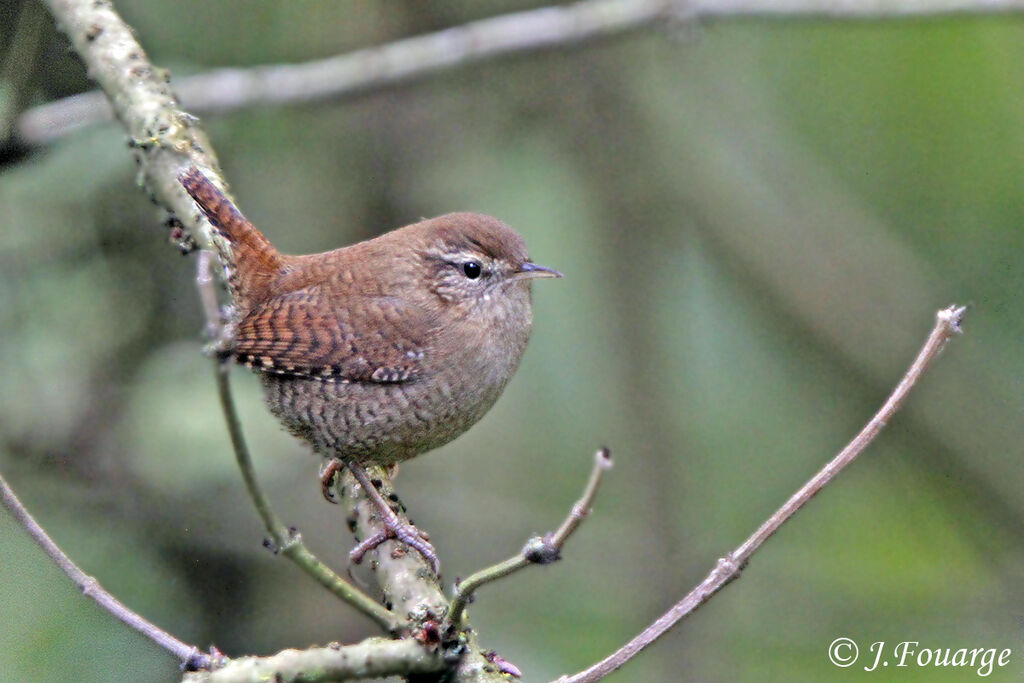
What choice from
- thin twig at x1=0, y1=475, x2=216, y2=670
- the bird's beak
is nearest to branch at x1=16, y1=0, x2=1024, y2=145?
the bird's beak

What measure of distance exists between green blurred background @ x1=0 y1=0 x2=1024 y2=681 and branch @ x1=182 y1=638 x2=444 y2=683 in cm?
179

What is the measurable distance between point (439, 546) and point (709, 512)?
4.67ft

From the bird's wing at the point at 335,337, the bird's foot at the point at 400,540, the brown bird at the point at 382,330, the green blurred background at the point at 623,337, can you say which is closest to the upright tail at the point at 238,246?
the brown bird at the point at 382,330

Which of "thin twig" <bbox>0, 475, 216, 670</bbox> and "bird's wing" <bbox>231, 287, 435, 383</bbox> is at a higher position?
"bird's wing" <bbox>231, 287, 435, 383</bbox>

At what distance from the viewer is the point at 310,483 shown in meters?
4.48

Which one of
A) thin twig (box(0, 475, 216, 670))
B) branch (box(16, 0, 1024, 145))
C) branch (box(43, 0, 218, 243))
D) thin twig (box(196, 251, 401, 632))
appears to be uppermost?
branch (box(16, 0, 1024, 145))

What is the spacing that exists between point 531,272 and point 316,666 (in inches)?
77.7

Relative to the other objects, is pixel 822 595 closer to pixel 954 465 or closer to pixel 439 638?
pixel 954 465

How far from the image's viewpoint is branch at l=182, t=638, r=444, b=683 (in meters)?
1.95

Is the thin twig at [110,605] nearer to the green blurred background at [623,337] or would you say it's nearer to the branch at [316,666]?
the branch at [316,666]

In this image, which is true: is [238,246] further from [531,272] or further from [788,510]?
[788,510]

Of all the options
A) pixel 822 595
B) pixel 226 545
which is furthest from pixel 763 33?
pixel 226 545

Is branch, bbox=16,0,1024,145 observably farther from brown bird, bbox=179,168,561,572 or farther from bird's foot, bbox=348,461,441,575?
bird's foot, bbox=348,461,441,575

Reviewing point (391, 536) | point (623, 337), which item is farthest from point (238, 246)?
point (623, 337)
